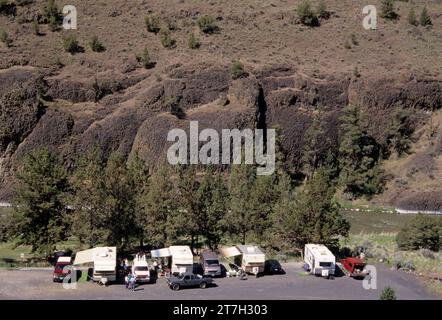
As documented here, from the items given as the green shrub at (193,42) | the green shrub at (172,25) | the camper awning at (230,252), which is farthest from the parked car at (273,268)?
the green shrub at (172,25)

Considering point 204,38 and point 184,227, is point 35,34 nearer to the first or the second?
point 204,38

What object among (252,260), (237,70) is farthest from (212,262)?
(237,70)

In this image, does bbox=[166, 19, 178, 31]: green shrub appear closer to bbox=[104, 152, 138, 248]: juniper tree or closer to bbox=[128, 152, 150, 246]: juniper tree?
bbox=[128, 152, 150, 246]: juniper tree

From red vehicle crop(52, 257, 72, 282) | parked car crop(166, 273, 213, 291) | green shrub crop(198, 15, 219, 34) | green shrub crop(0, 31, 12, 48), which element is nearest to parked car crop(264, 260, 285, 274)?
parked car crop(166, 273, 213, 291)

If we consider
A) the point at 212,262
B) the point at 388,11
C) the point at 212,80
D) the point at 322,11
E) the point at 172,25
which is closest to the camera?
the point at 212,262

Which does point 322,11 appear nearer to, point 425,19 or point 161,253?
point 425,19

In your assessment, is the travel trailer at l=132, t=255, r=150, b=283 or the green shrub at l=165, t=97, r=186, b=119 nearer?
the travel trailer at l=132, t=255, r=150, b=283

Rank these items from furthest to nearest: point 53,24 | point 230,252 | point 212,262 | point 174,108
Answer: point 53,24 < point 174,108 < point 230,252 < point 212,262
